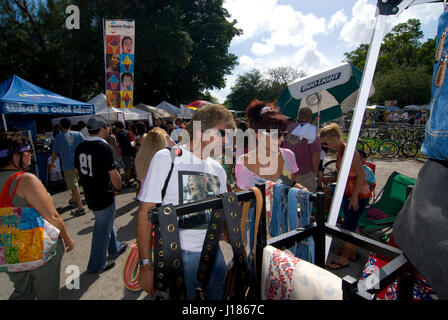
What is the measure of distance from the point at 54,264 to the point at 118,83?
6494 millimetres

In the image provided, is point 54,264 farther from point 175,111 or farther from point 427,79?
point 427,79

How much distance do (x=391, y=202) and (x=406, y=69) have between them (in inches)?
1570

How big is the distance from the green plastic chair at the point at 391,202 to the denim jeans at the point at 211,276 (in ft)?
10.9

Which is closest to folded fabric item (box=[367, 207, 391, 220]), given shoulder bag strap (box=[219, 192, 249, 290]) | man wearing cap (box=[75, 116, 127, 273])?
shoulder bag strap (box=[219, 192, 249, 290])

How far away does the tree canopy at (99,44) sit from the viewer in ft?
55.3

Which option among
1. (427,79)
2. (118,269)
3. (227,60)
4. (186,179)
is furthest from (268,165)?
(427,79)

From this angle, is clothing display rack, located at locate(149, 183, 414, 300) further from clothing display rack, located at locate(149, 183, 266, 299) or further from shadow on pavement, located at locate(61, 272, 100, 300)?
shadow on pavement, located at locate(61, 272, 100, 300)

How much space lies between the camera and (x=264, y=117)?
2.60 metres

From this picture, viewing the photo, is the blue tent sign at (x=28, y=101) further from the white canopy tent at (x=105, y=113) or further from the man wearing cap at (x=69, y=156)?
the white canopy tent at (x=105, y=113)

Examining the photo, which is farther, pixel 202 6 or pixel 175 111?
pixel 202 6

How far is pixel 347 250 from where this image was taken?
339 cm

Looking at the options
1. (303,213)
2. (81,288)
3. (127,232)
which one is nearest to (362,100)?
(303,213)

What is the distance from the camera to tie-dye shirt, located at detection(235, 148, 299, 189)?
2.46 meters

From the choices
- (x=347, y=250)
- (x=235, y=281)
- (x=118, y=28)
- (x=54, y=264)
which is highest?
(x=118, y=28)
